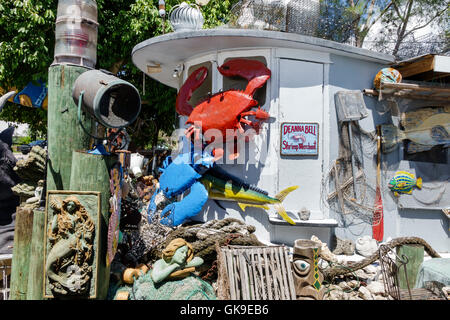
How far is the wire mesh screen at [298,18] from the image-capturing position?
584cm

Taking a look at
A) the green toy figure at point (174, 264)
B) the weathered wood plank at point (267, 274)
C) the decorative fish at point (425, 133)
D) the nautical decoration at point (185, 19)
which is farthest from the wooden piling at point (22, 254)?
the decorative fish at point (425, 133)

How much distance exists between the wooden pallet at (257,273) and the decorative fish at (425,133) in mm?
3559

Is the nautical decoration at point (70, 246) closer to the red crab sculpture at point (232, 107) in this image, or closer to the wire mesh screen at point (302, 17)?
the red crab sculpture at point (232, 107)

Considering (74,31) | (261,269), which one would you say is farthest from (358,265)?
(74,31)

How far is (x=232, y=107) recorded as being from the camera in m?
5.51

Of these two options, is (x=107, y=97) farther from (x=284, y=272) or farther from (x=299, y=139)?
(x=299, y=139)

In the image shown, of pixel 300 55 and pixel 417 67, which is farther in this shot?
pixel 417 67

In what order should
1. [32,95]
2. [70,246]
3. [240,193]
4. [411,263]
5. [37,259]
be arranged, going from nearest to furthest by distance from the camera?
[70,246], [37,259], [411,263], [240,193], [32,95]

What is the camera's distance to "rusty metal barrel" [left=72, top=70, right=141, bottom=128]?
296 cm

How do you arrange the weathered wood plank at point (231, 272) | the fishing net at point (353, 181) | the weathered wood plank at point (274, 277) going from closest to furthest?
the weathered wood plank at point (231, 272) < the weathered wood plank at point (274, 277) < the fishing net at point (353, 181)

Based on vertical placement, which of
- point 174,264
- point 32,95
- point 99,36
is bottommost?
point 174,264

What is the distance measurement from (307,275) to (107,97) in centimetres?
278
